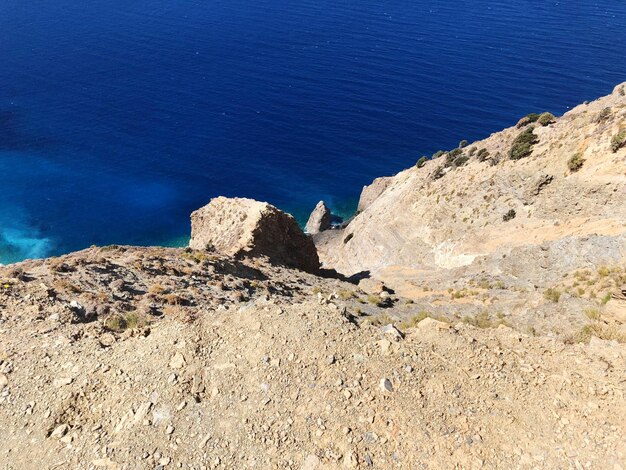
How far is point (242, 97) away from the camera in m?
113

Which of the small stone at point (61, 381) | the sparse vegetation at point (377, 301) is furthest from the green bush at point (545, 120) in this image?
the small stone at point (61, 381)

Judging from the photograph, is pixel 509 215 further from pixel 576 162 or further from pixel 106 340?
pixel 106 340

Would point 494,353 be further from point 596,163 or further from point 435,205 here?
point 435,205

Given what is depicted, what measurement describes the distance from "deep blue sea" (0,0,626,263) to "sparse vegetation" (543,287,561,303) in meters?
56.5

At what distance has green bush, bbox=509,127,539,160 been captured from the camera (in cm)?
4053

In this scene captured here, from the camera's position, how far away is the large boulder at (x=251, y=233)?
34.5 m

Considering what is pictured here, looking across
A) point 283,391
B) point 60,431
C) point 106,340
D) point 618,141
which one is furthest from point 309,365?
point 618,141

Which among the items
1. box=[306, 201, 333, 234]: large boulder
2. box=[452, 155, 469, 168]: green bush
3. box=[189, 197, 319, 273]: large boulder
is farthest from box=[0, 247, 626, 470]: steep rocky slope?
box=[306, 201, 333, 234]: large boulder

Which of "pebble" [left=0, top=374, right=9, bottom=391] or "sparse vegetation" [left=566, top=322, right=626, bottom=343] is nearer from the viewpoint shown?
"pebble" [left=0, top=374, right=9, bottom=391]

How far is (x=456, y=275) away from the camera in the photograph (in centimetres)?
3375

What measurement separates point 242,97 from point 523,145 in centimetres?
8558

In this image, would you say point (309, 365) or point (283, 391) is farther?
point (309, 365)

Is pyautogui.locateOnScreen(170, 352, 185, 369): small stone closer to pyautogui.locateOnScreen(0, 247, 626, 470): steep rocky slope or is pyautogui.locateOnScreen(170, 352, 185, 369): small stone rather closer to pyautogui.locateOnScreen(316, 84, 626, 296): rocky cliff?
pyautogui.locateOnScreen(0, 247, 626, 470): steep rocky slope

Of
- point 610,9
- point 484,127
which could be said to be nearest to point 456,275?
point 484,127
